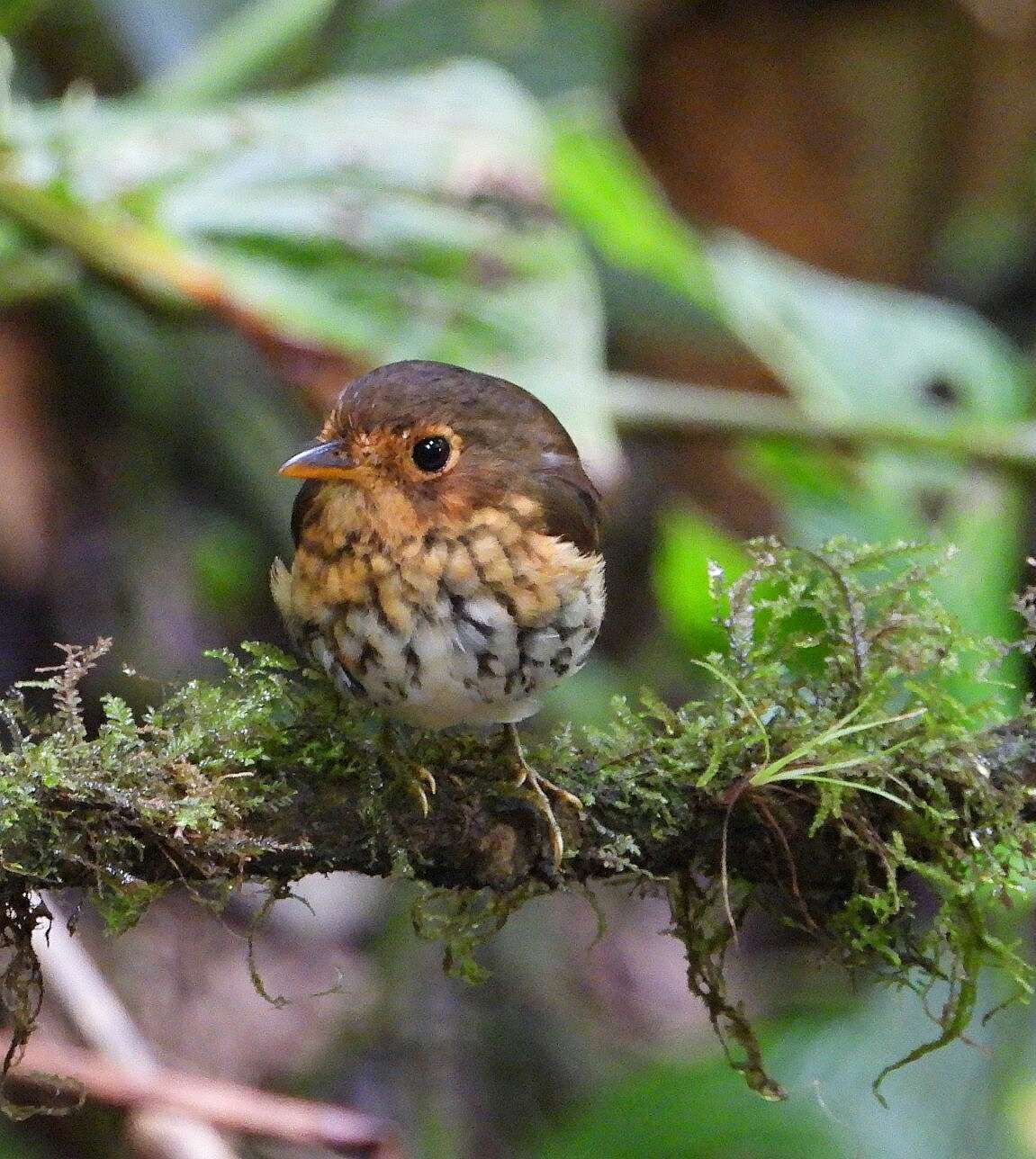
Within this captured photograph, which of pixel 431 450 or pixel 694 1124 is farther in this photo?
pixel 694 1124

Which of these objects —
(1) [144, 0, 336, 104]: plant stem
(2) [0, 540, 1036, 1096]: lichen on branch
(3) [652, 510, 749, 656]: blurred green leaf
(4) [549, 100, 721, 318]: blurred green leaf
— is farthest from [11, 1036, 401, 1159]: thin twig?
(1) [144, 0, 336, 104]: plant stem

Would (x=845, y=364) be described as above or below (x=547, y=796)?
below

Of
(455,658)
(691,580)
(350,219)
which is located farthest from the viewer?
(350,219)

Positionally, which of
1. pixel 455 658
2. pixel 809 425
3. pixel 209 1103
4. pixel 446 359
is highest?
pixel 455 658

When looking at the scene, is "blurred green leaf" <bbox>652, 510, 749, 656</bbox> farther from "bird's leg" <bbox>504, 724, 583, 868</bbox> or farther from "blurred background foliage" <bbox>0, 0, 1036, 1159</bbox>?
"bird's leg" <bbox>504, 724, 583, 868</bbox>

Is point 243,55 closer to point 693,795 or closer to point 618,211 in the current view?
point 618,211

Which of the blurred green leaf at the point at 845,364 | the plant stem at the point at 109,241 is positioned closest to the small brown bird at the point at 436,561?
the blurred green leaf at the point at 845,364

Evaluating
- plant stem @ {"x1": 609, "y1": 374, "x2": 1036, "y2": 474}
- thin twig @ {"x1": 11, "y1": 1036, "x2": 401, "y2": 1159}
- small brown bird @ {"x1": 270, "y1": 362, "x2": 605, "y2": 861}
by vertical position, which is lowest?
thin twig @ {"x1": 11, "y1": 1036, "x2": 401, "y2": 1159}

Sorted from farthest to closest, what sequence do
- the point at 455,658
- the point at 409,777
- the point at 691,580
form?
the point at 691,580 < the point at 455,658 < the point at 409,777

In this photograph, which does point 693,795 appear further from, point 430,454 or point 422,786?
point 430,454

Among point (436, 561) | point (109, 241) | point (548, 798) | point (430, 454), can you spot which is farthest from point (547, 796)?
point (109, 241)
